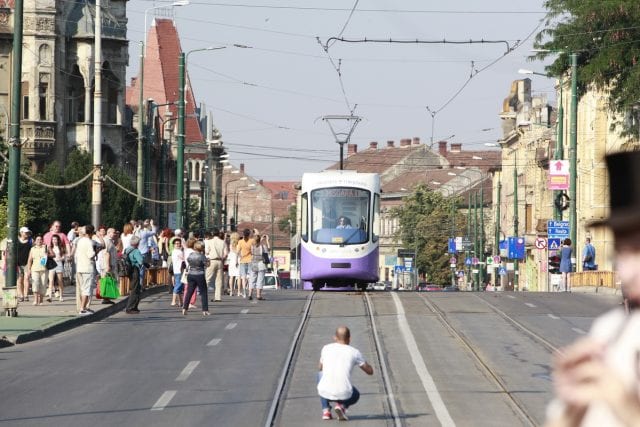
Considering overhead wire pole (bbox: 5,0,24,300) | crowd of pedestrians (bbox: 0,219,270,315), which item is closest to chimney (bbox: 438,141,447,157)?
crowd of pedestrians (bbox: 0,219,270,315)

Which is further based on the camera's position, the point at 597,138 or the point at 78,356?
the point at 597,138

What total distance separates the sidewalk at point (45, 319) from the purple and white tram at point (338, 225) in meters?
7.24

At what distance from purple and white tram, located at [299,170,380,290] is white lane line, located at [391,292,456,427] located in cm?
1025

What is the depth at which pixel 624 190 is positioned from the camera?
2.53 metres

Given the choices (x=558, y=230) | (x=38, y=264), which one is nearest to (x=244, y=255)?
(x=38, y=264)

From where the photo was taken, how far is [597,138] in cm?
7712

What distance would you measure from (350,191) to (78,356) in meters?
20.2

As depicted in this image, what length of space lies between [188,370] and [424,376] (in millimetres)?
2903

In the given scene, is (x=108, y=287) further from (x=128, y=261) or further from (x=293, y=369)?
(x=293, y=369)

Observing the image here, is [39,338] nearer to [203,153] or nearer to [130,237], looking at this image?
[130,237]

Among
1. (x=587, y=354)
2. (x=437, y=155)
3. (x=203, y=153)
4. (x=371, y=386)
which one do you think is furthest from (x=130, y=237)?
(x=437, y=155)

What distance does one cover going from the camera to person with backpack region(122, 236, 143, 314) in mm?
30250

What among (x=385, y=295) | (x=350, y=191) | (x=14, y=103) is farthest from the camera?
(x=350, y=191)

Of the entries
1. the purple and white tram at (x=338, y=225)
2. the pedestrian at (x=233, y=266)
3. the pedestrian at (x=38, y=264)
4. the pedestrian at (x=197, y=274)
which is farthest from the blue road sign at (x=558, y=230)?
the pedestrian at (x=38, y=264)
